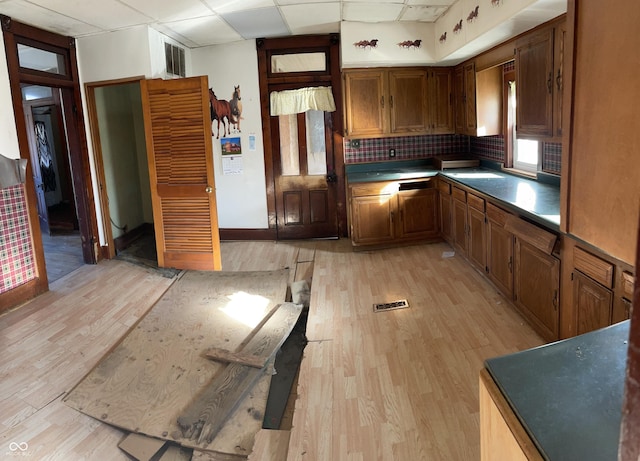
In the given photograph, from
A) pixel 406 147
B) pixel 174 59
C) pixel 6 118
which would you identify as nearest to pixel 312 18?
pixel 174 59

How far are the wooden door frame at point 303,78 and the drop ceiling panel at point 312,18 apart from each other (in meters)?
0.17

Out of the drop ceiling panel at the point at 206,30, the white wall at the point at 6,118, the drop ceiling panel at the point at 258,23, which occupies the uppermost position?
the drop ceiling panel at the point at 258,23

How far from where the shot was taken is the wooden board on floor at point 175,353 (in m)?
2.55

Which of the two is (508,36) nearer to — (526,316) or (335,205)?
(526,316)

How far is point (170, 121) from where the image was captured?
14.9 ft

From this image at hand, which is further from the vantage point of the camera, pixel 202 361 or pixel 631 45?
pixel 202 361

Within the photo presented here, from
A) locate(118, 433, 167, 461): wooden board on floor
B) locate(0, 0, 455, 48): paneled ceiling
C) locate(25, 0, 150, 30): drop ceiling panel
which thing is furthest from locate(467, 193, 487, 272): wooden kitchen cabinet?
locate(25, 0, 150, 30): drop ceiling panel

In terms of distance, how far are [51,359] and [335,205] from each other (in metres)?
3.62

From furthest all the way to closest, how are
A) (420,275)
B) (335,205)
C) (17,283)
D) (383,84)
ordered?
(335,205)
(383,84)
(420,275)
(17,283)

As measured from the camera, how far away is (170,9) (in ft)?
13.1

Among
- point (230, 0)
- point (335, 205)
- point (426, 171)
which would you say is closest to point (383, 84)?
point (426, 171)

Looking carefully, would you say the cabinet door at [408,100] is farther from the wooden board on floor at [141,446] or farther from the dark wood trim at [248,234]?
the wooden board on floor at [141,446]

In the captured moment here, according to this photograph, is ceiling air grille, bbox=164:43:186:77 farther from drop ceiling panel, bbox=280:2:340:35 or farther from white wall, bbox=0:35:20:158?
white wall, bbox=0:35:20:158

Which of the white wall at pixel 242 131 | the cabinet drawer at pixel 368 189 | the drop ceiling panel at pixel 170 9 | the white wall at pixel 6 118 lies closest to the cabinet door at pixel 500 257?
the cabinet drawer at pixel 368 189
